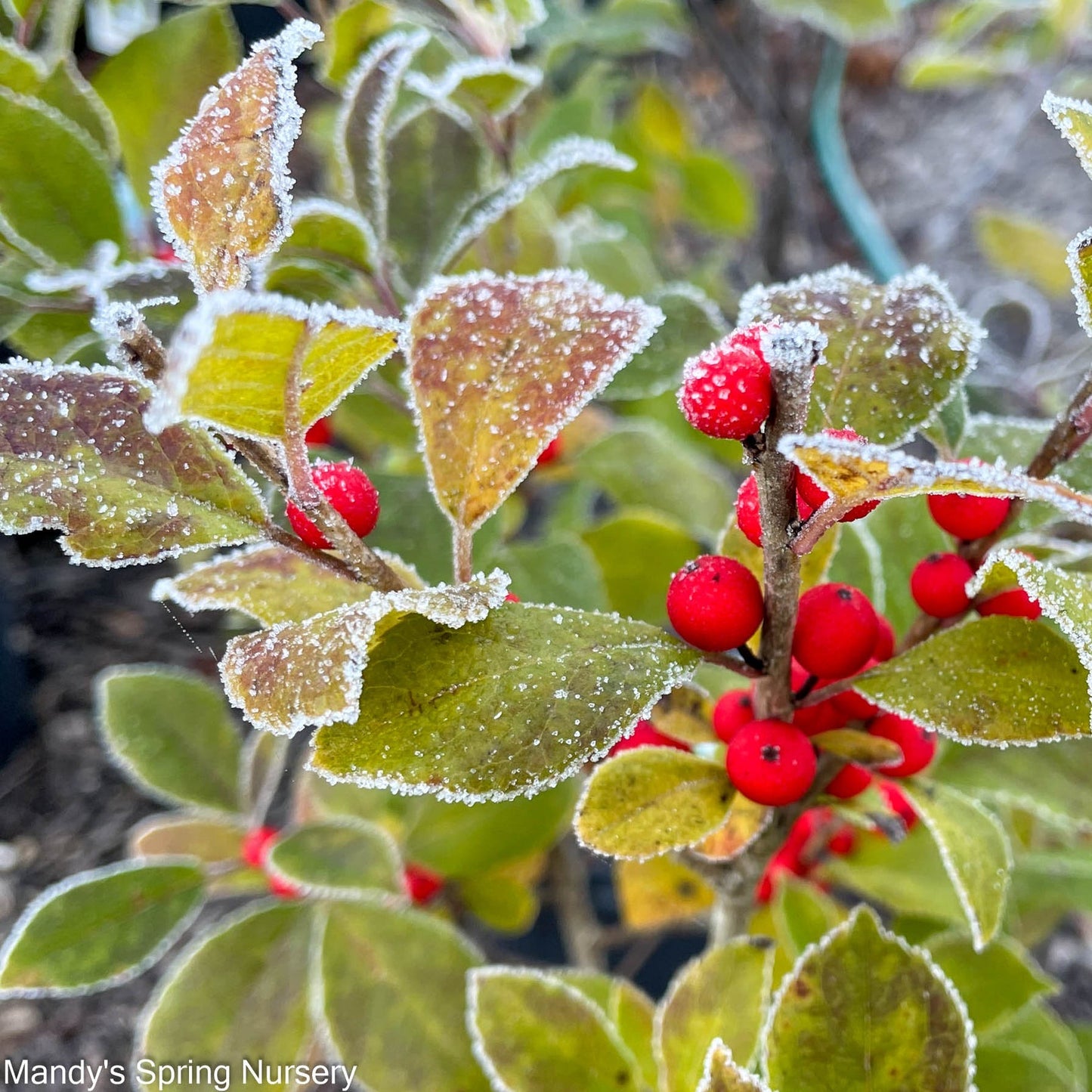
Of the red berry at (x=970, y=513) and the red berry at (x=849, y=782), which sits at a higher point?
the red berry at (x=970, y=513)

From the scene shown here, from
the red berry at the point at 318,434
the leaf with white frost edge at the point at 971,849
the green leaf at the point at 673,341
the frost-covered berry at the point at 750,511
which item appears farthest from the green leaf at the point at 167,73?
the leaf with white frost edge at the point at 971,849

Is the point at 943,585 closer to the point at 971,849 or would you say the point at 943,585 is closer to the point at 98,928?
the point at 971,849

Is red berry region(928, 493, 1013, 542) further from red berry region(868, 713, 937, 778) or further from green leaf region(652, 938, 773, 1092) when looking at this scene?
green leaf region(652, 938, 773, 1092)

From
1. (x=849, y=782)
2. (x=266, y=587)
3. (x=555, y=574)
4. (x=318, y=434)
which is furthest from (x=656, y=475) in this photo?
(x=266, y=587)

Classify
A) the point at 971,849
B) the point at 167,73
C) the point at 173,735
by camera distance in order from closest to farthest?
1. the point at 971,849
2. the point at 167,73
3. the point at 173,735

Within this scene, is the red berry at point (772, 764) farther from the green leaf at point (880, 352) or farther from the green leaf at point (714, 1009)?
the green leaf at point (714, 1009)

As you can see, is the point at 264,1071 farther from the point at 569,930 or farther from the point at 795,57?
the point at 795,57

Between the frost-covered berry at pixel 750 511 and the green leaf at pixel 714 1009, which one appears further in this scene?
the green leaf at pixel 714 1009

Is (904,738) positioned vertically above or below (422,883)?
above
